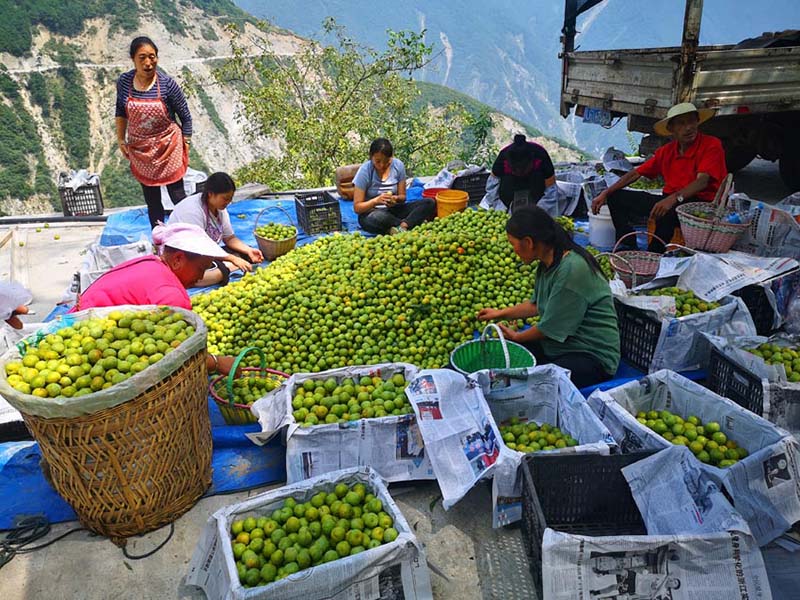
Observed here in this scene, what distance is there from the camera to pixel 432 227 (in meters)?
6.04

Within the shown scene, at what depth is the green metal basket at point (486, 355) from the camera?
3551 mm

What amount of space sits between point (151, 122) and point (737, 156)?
894cm

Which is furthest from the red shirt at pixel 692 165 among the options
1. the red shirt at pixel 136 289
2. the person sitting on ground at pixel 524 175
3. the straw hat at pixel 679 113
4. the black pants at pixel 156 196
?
the black pants at pixel 156 196

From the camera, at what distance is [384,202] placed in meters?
6.88

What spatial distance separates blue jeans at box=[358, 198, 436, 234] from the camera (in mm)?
6914

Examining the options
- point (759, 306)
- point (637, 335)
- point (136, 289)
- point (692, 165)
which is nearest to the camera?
point (136, 289)

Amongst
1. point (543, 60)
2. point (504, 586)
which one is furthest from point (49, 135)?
point (543, 60)

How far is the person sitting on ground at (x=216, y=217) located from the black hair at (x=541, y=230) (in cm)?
→ 253

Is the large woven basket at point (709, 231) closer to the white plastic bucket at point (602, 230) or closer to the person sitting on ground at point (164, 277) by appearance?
the white plastic bucket at point (602, 230)

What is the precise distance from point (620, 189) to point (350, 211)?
383 centimetres

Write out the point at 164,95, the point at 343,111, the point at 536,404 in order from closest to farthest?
the point at 536,404, the point at 164,95, the point at 343,111

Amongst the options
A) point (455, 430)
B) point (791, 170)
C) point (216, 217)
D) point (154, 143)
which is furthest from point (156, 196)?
point (791, 170)

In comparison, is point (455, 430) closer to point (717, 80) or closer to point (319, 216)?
point (319, 216)

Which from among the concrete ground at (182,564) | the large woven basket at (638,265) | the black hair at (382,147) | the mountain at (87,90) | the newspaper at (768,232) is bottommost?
the concrete ground at (182,564)
